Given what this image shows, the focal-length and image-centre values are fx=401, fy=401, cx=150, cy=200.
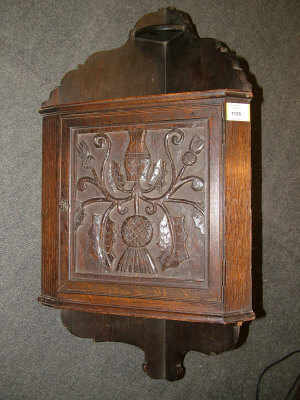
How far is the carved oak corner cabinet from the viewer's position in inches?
34.2

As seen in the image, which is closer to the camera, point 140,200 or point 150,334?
point 140,200

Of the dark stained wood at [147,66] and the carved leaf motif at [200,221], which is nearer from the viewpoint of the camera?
the carved leaf motif at [200,221]

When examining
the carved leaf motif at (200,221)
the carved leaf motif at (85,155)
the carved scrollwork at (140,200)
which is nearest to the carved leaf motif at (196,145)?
the carved scrollwork at (140,200)

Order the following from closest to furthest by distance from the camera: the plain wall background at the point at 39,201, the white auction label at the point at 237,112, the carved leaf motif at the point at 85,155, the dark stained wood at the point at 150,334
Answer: the white auction label at the point at 237,112
the carved leaf motif at the point at 85,155
the dark stained wood at the point at 150,334
the plain wall background at the point at 39,201

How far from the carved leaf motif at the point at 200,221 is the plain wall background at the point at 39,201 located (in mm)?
444

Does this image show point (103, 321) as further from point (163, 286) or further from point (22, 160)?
point (22, 160)

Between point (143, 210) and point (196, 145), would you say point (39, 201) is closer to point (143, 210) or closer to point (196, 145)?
point (143, 210)

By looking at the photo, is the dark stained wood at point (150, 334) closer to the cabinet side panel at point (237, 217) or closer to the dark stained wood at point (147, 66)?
the cabinet side panel at point (237, 217)

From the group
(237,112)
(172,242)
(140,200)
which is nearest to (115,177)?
(140,200)

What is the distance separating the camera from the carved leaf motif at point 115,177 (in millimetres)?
950

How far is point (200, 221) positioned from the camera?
2.91 ft

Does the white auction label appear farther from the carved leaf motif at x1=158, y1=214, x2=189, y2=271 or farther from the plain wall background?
the plain wall background

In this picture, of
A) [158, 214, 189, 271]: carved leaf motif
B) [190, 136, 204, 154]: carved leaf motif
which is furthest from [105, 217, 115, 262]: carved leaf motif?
[190, 136, 204, 154]: carved leaf motif

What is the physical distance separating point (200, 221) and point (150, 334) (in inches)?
16.9
